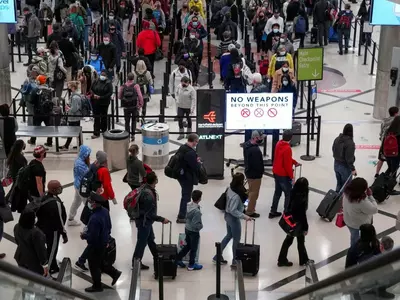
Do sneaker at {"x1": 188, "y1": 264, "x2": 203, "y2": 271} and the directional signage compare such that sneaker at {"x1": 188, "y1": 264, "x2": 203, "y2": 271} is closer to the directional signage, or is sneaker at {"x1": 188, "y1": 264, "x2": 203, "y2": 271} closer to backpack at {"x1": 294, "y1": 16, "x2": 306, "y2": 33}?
the directional signage

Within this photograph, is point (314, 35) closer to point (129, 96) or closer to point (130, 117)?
point (130, 117)

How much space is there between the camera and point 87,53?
75.8ft

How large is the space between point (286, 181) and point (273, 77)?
499 centimetres

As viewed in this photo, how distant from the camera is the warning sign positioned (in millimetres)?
13883

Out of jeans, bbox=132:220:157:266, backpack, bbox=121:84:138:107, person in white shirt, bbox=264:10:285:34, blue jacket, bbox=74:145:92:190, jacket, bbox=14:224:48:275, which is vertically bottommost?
jeans, bbox=132:220:157:266

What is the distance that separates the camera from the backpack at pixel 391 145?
13.0m

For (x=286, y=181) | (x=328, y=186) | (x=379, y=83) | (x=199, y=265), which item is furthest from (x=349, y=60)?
(x=199, y=265)

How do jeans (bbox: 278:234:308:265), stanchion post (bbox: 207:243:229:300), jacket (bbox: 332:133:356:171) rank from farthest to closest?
jacket (bbox: 332:133:356:171), jeans (bbox: 278:234:308:265), stanchion post (bbox: 207:243:229:300)

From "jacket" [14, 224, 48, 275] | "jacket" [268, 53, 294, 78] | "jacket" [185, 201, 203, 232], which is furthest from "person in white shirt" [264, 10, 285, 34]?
"jacket" [14, 224, 48, 275]

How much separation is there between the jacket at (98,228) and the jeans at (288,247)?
2.46 m

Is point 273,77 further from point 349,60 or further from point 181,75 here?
point 349,60

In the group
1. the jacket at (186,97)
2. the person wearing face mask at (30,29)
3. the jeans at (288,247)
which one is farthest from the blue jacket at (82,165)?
the person wearing face mask at (30,29)

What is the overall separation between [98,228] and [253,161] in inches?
126

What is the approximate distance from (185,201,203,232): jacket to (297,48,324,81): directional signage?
6.18 meters
